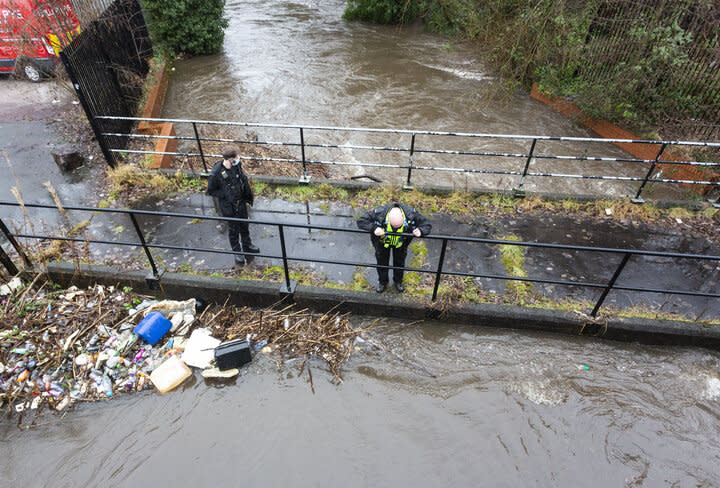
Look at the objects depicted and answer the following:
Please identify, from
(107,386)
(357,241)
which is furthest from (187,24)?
(107,386)

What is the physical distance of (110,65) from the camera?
8242 mm

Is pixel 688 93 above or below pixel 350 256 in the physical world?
above

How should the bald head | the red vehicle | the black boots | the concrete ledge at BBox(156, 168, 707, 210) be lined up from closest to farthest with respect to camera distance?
the bald head < the black boots < the concrete ledge at BBox(156, 168, 707, 210) < the red vehicle

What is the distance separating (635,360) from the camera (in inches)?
177

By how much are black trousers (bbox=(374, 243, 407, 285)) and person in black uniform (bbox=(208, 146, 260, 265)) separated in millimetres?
1737

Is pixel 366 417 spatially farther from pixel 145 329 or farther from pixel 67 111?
pixel 67 111

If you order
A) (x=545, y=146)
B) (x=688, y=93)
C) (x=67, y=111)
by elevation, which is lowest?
(x=545, y=146)

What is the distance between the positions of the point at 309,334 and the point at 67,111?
9.37 meters

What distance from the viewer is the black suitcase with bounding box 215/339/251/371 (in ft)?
14.1

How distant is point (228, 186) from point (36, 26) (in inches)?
323

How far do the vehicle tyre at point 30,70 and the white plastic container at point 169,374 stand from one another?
1102 cm

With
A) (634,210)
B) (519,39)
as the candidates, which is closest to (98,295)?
(634,210)

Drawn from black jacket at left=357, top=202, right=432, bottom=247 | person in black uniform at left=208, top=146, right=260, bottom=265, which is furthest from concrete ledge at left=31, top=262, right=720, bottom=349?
black jacket at left=357, top=202, right=432, bottom=247

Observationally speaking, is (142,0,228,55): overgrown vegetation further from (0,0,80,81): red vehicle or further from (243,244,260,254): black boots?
(243,244,260,254): black boots
